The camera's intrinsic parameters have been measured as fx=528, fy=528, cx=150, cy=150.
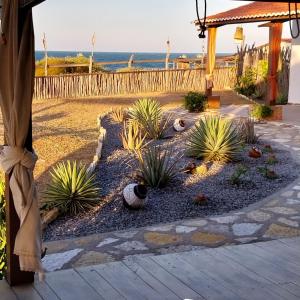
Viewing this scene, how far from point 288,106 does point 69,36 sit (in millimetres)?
→ 31278

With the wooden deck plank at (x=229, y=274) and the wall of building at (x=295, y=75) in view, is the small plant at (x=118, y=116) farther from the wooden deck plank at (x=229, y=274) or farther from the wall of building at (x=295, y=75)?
the wooden deck plank at (x=229, y=274)

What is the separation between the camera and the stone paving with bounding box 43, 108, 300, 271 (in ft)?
14.3

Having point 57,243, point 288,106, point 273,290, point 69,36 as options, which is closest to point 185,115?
point 288,106

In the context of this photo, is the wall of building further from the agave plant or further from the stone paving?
the stone paving

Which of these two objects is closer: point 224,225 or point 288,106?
point 224,225

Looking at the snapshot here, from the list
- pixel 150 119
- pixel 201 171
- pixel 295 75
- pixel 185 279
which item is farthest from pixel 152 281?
pixel 295 75

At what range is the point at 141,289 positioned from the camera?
3.43 metres

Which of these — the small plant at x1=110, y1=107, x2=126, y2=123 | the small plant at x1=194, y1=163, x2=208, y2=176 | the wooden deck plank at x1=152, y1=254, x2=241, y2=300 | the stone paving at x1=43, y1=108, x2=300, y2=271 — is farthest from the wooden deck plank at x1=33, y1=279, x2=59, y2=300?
the small plant at x1=110, y1=107, x2=126, y2=123

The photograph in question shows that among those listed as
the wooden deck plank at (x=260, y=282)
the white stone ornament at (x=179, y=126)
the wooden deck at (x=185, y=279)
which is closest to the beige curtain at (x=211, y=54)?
the white stone ornament at (x=179, y=126)

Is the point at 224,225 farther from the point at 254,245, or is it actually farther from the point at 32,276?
the point at 32,276

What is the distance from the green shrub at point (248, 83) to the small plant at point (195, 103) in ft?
14.4

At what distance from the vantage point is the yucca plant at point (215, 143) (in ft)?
25.7

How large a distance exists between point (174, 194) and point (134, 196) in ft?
2.94

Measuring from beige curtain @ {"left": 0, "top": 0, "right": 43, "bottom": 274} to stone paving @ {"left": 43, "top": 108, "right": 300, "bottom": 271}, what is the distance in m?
0.95
